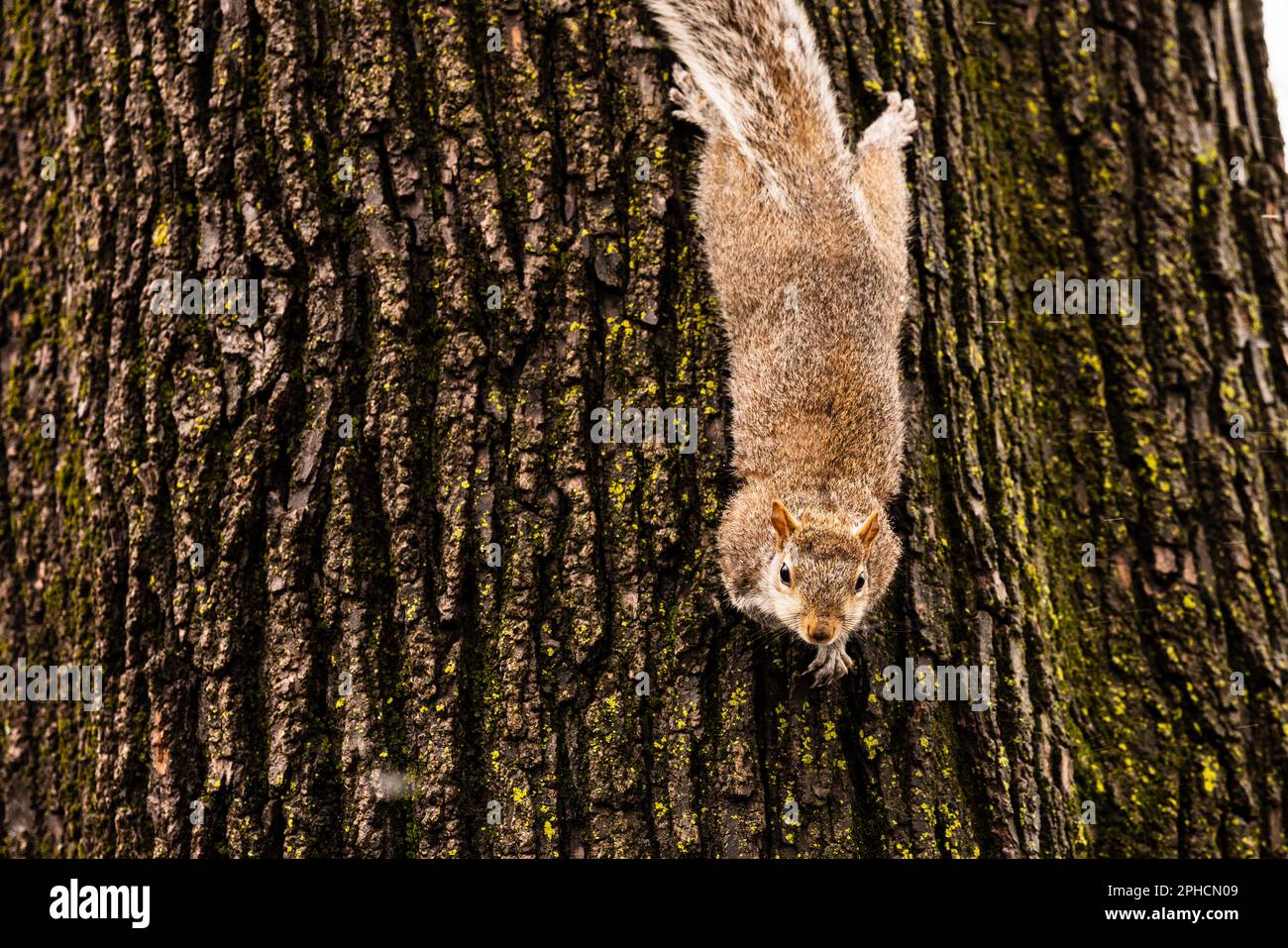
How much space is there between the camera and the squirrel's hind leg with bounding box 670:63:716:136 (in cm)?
281

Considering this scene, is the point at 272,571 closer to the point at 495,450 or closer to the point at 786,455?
the point at 495,450

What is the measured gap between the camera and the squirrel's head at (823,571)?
2844 mm

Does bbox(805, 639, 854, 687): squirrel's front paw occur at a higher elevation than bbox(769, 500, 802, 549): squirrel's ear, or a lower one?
lower

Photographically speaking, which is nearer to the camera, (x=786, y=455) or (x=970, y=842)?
(x=970, y=842)

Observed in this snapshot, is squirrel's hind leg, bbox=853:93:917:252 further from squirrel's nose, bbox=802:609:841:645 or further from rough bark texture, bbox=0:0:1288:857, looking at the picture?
squirrel's nose, bbox=802:609:841:645

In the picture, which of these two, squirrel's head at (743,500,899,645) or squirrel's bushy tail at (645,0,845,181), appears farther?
squirrel's bushy tail at (645,0,845,181)

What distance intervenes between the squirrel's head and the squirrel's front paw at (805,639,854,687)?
6 centimetres

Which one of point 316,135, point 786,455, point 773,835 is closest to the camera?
point 773,835

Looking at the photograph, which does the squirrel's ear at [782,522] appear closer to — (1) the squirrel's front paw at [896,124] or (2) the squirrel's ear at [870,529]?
(2) the squirrel's ear at [870,529]

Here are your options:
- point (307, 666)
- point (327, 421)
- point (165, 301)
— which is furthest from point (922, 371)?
point (165, 301)

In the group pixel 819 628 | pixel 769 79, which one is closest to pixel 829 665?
pixel 819 628

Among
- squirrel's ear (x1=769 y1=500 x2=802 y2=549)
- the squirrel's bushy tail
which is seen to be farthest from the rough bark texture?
squirrel's ear (x1=769 y1=500 x2=802 y2=549)

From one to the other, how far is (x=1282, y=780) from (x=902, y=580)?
1447 mm

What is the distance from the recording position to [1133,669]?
3.10m
